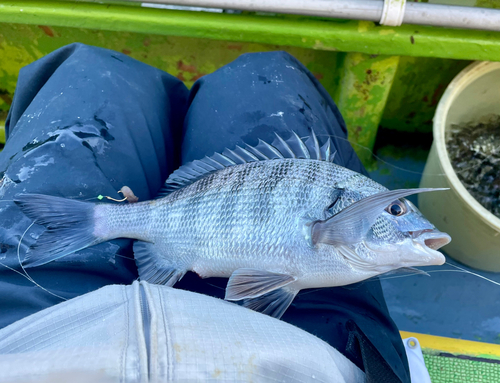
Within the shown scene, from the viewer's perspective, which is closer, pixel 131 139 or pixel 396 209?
pixel 396 209

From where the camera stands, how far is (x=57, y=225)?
1.01 metres

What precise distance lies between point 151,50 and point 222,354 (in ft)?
5.79

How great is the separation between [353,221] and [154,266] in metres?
0.59

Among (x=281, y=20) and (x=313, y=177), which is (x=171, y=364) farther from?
(x=281, y=20)

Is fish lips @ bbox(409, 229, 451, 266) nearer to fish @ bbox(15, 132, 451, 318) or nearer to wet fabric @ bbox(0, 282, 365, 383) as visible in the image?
fish @ bbox(15, 132, 451, 318)

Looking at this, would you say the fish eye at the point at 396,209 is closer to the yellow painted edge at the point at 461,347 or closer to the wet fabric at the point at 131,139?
the wet fabric at the point at 131,139

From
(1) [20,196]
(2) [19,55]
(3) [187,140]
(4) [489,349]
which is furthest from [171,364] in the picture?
(2) [19,55]

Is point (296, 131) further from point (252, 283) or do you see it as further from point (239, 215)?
point (252, 283)

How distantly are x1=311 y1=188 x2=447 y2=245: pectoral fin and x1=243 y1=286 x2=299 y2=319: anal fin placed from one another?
0.55 feet

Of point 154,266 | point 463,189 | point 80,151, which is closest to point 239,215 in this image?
point 154,266

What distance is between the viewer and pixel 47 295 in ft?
2.99

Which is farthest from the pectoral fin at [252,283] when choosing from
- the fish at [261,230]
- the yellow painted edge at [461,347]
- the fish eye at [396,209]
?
the yellow painted edge at [461,347]

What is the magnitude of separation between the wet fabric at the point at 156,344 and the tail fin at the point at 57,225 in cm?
31

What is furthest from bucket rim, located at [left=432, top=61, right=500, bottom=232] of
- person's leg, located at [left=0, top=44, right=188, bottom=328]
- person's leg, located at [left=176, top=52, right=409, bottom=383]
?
person's leg, located at [left=0, top=44, right=188, bottom=328]
